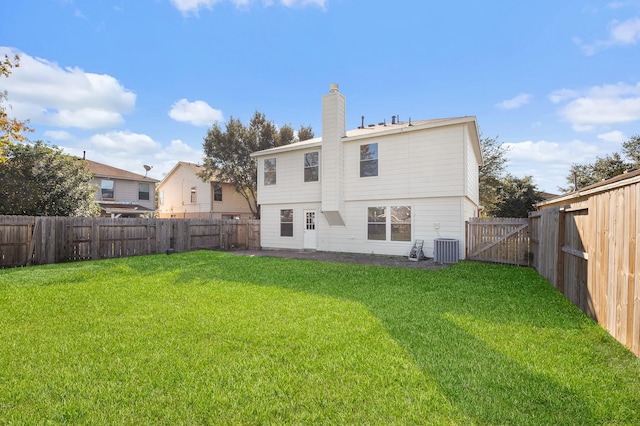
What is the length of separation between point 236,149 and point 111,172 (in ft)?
30.6

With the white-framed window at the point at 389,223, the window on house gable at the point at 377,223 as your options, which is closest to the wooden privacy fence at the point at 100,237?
the window on house gable at the point at 377,223

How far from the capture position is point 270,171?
52.4 feet

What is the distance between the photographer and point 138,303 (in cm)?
568

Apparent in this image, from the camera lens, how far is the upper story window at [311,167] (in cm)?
1436

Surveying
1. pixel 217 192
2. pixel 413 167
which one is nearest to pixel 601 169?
pixel 413 167

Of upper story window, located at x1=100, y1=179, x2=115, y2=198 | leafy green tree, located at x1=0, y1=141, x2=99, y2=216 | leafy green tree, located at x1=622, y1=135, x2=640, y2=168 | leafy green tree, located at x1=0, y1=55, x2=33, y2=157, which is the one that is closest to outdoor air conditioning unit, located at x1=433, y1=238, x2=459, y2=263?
leafy green tree, located at x1=0, y1=55, x2=33, y2=157

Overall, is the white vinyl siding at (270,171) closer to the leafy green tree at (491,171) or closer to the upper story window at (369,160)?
the upper story window at (369,160)

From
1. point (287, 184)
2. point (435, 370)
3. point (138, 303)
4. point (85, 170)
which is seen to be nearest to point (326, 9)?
point (287, 184)

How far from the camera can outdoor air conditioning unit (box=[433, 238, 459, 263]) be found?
1092 cm

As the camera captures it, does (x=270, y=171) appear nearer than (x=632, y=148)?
Yes

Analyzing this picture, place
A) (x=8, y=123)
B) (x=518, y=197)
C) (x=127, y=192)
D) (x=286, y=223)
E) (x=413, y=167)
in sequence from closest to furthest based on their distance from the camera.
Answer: (x=8, y=123) < (x=413, y=167) < (x=286, y=223) < (x=518, y=197) < (x=127, y=192)

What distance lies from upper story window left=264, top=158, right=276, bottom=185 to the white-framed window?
520cm

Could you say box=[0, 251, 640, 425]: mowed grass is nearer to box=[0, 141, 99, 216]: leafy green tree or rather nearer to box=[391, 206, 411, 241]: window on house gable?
box=[391, 206, 411, 241]: window on house gable

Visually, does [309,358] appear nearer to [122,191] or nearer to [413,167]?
[413,167]
